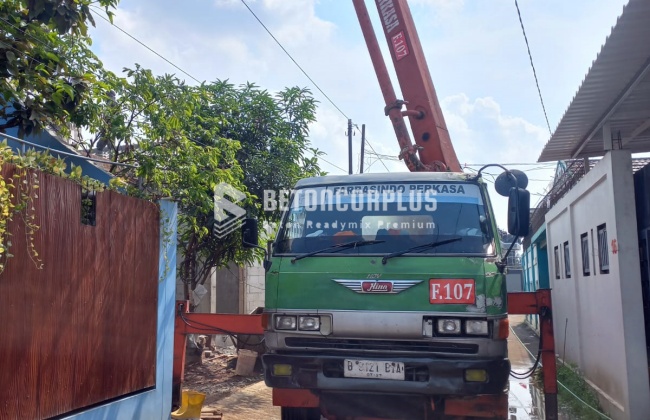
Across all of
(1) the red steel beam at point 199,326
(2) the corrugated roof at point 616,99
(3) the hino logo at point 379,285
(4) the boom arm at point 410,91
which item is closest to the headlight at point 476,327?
(3) the hino logo at point 379,285

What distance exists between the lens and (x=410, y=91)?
7.89 meters

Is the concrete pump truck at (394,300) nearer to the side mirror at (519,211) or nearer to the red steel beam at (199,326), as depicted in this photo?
the side mirror at (519,211)

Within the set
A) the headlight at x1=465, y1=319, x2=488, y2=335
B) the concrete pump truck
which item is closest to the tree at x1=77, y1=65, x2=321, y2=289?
the concrete pump truck

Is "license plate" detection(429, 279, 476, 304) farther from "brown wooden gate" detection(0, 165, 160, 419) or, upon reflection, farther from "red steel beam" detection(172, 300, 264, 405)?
"brown wooden gate" detection(0, 165, 160, 419)

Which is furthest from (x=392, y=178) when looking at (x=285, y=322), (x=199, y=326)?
(x=199, y=326)

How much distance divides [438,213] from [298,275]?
1292mm

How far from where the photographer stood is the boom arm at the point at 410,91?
7.60 metres

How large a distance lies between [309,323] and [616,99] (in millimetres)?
4424

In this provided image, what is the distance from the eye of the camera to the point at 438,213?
5.16m

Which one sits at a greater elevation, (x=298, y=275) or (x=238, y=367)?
(x=298, y=275)

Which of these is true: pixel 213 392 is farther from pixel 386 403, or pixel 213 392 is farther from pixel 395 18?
pixel 395 18

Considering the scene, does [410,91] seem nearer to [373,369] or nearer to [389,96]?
[389,96]

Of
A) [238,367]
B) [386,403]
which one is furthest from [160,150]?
[238,367]

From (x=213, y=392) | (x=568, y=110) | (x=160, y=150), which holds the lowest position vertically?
(x=213, y=392)
